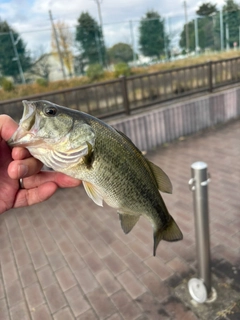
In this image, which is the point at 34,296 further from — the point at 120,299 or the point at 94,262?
the point at 120,299

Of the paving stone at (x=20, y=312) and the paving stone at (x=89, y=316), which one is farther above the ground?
the paving stone at (x=20, y=312)

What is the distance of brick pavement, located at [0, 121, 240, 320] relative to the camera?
267cm

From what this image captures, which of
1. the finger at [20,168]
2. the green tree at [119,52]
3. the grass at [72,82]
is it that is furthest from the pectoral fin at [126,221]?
the green tree at [119,52]

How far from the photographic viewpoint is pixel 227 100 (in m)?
7.90

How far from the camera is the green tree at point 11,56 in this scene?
1065 centimetres

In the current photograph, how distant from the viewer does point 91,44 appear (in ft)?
44.0

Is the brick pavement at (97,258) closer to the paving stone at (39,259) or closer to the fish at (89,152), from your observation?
the paving stone at (39,259)

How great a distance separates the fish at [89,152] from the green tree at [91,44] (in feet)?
42.5

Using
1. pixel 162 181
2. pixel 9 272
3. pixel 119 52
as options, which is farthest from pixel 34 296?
pixel 119 52

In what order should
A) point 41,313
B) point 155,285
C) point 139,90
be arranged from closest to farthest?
point 41,313, point 155,285, point 139,90

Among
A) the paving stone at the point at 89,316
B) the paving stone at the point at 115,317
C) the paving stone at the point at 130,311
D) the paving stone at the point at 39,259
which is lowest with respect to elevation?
the paving stone at the point at 130,311

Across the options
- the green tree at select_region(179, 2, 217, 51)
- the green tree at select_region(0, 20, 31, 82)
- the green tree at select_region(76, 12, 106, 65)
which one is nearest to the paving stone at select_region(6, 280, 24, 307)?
the green tree at select_region(0, 20, 31, 82)

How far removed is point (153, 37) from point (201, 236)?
44.7 ft

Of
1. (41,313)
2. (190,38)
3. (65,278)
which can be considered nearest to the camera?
(41,313)
